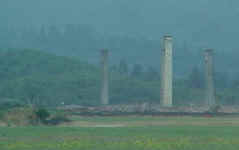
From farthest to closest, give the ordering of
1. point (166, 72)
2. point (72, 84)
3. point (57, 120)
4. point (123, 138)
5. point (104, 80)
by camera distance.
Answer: point (72, 84) → point (104, 80) → point (166, 72) → point (57, 120) → point (123, 138)

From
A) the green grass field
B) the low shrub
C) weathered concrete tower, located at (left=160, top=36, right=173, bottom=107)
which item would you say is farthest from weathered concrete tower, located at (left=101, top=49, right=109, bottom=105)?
the green grass field

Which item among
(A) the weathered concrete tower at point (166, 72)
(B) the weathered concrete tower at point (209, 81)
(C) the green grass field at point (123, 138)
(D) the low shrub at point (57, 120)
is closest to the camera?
(C) the green grass field at point (123, 138)

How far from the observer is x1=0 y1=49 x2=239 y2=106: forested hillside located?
96.8 metres

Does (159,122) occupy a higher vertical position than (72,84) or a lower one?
lower

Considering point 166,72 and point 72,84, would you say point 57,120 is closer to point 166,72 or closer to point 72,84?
point 166,72

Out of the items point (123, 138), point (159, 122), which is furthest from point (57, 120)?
point (123, 138)

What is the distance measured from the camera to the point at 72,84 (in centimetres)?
10556

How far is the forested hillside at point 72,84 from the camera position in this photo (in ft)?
318

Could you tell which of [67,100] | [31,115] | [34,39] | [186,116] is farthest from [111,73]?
[34,39]

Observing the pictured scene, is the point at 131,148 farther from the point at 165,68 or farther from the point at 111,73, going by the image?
the point at 111,73

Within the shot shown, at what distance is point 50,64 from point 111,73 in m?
7.62

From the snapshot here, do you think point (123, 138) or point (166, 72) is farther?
point (166, 72)

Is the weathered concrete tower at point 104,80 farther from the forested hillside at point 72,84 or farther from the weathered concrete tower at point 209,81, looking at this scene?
the weathered concrete tower at point 209,81

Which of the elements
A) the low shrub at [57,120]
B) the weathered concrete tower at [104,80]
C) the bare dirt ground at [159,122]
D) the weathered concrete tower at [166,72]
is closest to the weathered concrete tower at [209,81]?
the weathered concrete tower at [166,72]
